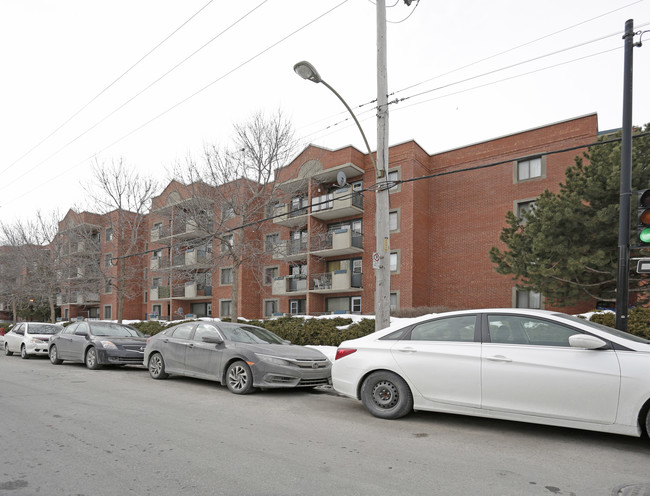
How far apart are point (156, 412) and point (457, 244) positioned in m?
19.8

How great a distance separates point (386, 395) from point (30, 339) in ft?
47.5

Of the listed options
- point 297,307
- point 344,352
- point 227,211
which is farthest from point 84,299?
point 344,352

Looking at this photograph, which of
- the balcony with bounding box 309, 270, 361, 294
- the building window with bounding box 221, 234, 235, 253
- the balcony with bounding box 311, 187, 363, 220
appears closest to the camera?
the building window with bounding box 221, 234, 235, 253

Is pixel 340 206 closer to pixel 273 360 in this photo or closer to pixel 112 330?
pixel 112 330

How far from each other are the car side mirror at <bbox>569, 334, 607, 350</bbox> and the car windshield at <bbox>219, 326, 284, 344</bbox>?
18.3 ft

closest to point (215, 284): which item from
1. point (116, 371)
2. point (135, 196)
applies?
point (135, 196)

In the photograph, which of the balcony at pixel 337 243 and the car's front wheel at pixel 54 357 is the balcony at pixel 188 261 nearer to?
the balcony at pixel 337 243

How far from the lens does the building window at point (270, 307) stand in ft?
99.3

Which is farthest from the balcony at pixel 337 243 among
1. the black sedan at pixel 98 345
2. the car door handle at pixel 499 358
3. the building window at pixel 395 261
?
the car door handle at pixel 499 358

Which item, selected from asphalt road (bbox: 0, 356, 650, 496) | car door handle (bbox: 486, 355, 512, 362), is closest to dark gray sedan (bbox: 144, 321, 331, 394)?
asphalt road (bbox: 0, 356, 650, 496)

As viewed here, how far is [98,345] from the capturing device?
39.7 ft

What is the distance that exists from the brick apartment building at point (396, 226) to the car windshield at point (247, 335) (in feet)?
28.7

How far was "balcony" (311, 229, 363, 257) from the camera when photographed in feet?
82.5

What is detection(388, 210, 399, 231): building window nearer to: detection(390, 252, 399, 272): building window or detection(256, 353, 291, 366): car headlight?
detection(390, 252, 399, 272): building window
